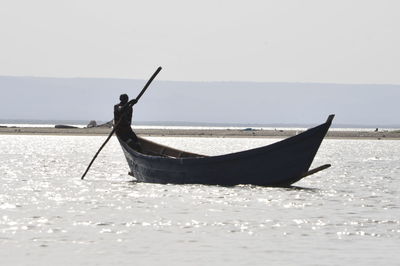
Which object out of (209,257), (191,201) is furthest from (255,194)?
(209,257)

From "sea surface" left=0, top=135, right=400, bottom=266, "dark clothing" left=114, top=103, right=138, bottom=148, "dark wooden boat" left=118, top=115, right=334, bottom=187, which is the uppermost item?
"dark clothing" left=114, top=103, right=138, bottom=148

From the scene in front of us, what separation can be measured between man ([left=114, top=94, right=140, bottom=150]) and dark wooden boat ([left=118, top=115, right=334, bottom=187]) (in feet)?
6.93

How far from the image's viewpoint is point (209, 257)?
18.4 meters

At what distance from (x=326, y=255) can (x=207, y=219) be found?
20.4ft

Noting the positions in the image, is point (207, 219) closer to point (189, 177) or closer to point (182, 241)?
point (182, 241)

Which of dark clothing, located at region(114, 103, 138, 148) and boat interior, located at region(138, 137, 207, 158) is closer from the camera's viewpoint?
dark clothing, located at region(114, 103, 138, 148)

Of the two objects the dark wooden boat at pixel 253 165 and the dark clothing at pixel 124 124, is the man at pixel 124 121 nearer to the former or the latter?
the dark clothing at pixel 124 124

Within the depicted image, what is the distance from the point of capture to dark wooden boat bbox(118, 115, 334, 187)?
31.0m

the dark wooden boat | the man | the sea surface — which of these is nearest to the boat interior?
the sea surface

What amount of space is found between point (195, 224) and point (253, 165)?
346 inches

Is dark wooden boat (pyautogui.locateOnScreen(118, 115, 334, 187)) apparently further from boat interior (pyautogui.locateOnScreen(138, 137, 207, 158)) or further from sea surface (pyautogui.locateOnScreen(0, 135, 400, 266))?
boat interior (pyautogui.locateOnScreen(138, 137, 207, 158))

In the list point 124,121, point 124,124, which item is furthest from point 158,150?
point 124,121

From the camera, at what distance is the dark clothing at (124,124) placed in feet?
120

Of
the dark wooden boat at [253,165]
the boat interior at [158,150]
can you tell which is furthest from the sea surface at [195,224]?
the boat interior at [158,150]
